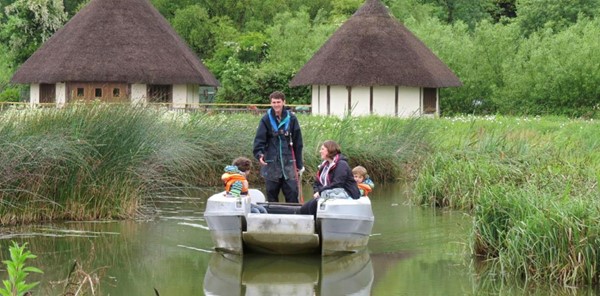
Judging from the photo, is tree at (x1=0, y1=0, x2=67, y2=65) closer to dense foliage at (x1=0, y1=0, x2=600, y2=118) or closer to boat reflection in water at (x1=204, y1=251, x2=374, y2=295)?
dense foliage at (x1=0, y1=0, x2=600, y2=118)

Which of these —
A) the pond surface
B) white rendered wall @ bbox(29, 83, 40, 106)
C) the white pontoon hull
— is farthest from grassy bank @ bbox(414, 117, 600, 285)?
white rendered wall @ bbox(29, 83, 40, 106)

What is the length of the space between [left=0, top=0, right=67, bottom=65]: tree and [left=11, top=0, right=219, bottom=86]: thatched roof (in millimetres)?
4071

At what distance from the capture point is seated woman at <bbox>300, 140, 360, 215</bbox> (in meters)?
12.6

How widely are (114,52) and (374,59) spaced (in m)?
8.78

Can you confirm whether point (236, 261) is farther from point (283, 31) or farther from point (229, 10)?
point (229, 10)

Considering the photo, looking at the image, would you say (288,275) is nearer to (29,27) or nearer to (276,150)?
(276,150)

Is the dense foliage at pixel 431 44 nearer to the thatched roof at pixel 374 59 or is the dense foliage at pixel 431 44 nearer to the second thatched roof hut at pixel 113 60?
the thatched roof at pixel 374 59

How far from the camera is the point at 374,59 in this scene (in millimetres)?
38875

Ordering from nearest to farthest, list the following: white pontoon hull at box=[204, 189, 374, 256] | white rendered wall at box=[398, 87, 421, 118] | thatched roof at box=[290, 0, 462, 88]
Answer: white pontoon hull at box=[204, 189, 374, 256]
thatched roof at box=[290, 0, 462, 88]
white rendered wall at box=[398, 87, 421, 118]

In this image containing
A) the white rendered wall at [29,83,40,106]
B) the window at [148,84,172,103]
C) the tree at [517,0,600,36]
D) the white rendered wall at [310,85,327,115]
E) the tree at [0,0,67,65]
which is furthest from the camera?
the tree at [517,0,600,36]

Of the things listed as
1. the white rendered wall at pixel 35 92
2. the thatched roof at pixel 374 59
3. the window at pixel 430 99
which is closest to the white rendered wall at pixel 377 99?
the window at pixel 430 99

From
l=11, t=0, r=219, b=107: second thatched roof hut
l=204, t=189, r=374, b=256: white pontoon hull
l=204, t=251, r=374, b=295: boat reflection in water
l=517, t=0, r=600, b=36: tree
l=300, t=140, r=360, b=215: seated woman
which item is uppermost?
l=517, t=0, r=600, b=36: tree

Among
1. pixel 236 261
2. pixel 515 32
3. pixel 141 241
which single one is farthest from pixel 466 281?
pixel 515 32

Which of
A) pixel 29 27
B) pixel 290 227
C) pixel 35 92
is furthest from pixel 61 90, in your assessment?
pixel 290 227
